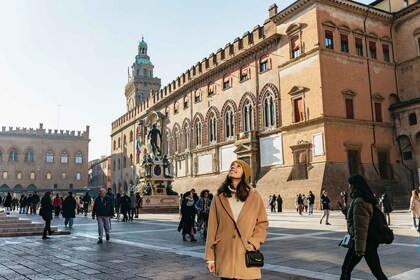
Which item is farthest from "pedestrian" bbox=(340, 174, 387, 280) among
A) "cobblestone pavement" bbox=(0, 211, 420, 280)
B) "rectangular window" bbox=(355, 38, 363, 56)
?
"rectangular window" bbox=(355, 38, 363, 56)

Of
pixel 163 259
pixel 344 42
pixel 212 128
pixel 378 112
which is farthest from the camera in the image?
pixel 212 128

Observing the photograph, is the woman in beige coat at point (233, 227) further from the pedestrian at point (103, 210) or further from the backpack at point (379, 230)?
the pedestrian at point (103, 210)

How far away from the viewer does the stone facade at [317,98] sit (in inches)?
985

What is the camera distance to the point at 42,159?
66438mm

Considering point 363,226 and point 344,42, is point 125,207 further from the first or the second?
point 344,42

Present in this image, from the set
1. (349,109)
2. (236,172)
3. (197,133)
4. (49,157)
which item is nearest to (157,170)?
(197,133)

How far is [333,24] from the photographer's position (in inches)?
1033

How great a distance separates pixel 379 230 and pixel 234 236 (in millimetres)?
2313

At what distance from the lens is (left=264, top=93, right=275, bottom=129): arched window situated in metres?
29.2

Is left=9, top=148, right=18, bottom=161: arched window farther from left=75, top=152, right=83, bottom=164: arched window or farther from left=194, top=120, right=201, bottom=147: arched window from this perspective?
left=194, top=120, right=201, bottom=147: arched window

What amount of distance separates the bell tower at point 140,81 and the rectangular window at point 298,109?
42329mm

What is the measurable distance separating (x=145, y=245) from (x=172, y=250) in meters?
1.21

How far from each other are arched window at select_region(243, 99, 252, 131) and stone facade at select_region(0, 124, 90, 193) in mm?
40019

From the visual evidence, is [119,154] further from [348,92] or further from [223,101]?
[348,92]
